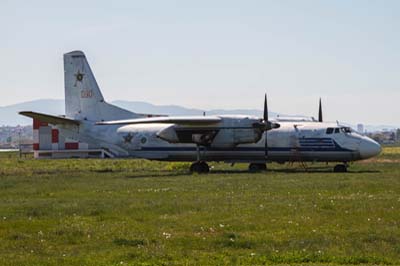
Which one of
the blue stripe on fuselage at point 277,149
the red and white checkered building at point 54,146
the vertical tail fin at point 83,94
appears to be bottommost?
the red and white checkered building at point 54,146

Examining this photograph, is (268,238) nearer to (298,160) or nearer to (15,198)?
(15,198)

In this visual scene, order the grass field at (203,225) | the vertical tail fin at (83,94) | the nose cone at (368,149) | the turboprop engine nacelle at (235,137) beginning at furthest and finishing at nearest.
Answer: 1. the vertical tail fin at (83,94)
2. the turboprop engine nacelle at (235,137)
3. the nose cone at (368,149)
4. the grass field at (203,225)

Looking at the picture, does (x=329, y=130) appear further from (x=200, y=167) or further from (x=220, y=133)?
(x=200, y=167)

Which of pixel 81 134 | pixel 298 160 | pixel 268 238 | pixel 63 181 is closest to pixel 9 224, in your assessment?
pixel 268 238

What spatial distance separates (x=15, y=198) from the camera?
2550 centimetres

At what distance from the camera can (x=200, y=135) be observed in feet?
148

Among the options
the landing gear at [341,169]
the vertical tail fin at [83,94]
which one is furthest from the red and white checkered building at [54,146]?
the landing gear at [341,169]

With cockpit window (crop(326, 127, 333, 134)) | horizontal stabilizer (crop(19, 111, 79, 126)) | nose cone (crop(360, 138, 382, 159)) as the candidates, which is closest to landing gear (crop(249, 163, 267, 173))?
cockpit window (crop(326, 127, 333, 134))

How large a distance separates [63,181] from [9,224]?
1677 centimetres

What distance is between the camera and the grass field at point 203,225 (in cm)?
1343

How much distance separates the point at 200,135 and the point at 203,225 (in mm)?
27407

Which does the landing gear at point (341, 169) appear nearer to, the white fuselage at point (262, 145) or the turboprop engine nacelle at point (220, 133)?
Answer: the white fuselage at point (262, 145)

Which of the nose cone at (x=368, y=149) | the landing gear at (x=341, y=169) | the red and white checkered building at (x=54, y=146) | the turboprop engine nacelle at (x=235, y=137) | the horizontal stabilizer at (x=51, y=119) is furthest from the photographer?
the red and white checkered building at (x=54, y=146)

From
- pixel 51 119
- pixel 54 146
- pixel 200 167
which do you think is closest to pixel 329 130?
pixel 200 167
